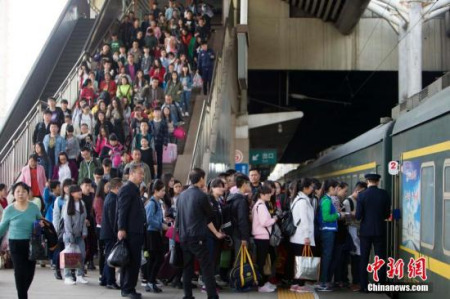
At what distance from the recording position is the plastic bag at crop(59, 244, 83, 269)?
10938mm

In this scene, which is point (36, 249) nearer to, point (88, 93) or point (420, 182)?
point (420, 182)

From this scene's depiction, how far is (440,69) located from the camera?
31891 mm

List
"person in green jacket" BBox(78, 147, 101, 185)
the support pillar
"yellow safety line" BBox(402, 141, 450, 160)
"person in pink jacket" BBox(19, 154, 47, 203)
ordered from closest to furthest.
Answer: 1. "yellow safety line" BBox(402, 141, 450, 160)
2. "person in pink jacket" BBox(19, 154, 47, 203)
3. "person in green jacket" BBox(78, 147, 101, 185)
4. the support pillar

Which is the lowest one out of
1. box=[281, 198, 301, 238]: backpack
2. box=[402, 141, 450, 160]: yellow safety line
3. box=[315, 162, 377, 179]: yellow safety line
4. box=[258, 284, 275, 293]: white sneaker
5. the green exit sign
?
box=[258, 284, 275, 293]: white sneaker

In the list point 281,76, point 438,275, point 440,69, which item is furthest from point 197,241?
point 281,76

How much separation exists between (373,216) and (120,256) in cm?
366

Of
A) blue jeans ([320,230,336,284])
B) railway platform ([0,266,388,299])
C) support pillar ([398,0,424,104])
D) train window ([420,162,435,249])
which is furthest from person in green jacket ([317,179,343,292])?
support pillar ([398,0,424,104])

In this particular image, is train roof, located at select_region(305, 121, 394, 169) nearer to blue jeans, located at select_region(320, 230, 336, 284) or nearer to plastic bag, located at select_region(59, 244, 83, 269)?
blue jeans, located at select_region(320, 230, 336, 284)

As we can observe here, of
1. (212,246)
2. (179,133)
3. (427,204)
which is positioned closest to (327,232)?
(212,246)

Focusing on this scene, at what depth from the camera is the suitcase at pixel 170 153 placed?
16.3 metres

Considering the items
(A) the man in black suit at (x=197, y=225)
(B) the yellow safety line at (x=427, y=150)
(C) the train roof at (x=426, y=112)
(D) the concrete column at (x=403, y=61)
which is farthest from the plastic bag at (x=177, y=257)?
(D) the concrete column at (x=403, y=61)

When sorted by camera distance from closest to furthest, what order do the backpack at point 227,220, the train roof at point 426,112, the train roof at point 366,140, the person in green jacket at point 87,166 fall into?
the train roof at point 426,112 → the backpack at point 227,220 → the train roof at point 366,140 → the person in green jacket at point 87,166

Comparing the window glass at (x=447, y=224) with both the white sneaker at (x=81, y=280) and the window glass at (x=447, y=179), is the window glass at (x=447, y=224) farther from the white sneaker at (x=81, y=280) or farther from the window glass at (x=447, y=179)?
the white sneaker at (x=81, y=280)

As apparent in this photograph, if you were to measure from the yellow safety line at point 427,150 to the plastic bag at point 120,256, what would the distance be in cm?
393
